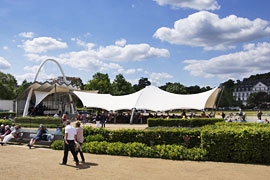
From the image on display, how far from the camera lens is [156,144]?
31.1ft

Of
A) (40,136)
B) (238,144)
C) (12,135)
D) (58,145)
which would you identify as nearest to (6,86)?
(12,135)

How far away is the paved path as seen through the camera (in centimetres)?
607

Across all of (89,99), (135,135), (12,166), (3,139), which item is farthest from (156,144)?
(89,99)

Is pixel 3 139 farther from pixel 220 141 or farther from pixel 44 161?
pixel 220 141

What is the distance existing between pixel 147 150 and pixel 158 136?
1012mm

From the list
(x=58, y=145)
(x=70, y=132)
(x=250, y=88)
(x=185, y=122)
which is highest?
(x=250, y=88)

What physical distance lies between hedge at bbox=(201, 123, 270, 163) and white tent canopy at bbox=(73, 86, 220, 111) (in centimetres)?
1561

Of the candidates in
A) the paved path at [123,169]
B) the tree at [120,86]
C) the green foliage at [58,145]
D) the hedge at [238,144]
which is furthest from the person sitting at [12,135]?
the tree at [120,86]

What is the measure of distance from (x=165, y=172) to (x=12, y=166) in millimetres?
4398

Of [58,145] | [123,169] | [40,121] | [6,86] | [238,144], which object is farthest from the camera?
[6,86]

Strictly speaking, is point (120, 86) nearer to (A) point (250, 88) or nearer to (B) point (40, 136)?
(B) point (40, 136)

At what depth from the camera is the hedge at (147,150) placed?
8094mm

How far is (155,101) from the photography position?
85.6ft

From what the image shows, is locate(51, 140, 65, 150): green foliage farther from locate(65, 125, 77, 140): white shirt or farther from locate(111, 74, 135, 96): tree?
locate(111, 74, 135, 96): tree
